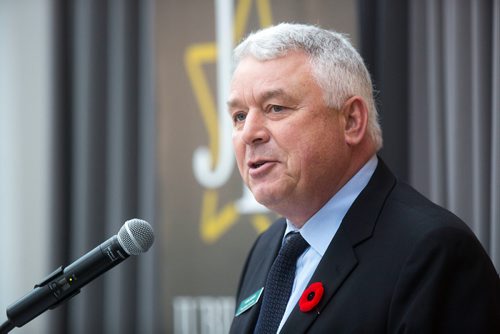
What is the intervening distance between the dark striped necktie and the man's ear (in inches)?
11.7

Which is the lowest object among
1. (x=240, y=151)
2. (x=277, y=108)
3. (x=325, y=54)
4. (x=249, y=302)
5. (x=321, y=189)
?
(x=249, y=302)

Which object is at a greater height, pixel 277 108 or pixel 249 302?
pixel 277 108

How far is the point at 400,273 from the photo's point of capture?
162 cm

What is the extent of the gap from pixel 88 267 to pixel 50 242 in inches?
78.7

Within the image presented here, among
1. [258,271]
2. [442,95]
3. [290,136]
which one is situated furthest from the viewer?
[442,95]

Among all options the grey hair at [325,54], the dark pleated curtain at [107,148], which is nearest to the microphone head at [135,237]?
the grey hair at [325,54]

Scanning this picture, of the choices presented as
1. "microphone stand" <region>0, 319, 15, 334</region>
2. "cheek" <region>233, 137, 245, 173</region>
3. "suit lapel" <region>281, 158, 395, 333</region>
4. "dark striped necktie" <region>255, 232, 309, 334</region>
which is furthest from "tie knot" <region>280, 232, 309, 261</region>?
"microphone stand" <region>0, 319, 15, 334</region>

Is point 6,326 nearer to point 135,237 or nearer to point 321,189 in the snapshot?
point 135,237

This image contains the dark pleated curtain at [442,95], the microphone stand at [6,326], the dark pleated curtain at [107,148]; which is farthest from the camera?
the dark pleated curtain at [107,148]

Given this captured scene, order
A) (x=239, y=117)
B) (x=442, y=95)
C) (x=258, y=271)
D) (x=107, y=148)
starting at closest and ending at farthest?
(x=239, y=117) < (x=258, y=271) < (x=442, y=95) < (x=107, y=148)

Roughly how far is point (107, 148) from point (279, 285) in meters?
1.84

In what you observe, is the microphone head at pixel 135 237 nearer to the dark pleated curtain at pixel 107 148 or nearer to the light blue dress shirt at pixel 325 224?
the light blue dress shirt at pixel 325 224

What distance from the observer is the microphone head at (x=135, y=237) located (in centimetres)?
163

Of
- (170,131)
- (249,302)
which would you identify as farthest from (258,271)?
(170,131)
